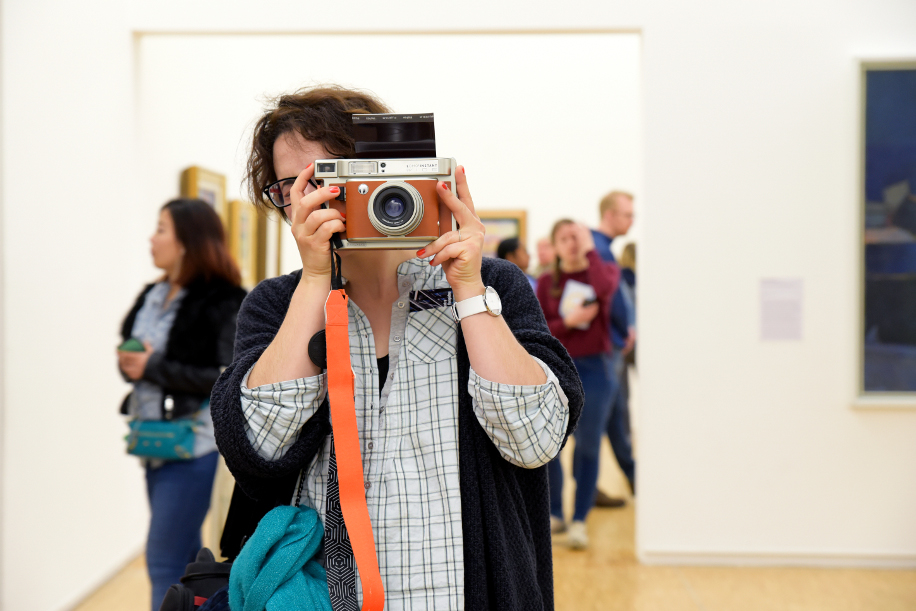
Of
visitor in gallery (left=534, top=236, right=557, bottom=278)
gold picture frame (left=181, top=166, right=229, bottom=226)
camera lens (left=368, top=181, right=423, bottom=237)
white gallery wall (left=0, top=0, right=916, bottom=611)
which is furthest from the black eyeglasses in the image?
visitor in gallery (left=534, top=236, right=557, bottom=278)

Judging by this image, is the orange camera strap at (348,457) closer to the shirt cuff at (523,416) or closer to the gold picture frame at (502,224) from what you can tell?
the shirt cuff at (523,416)

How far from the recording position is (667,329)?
3.18 metres

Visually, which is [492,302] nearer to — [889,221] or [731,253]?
[731,253]

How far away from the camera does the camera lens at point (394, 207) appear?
899 millimetres

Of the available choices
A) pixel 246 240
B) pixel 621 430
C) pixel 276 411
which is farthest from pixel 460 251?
pixel 621 430

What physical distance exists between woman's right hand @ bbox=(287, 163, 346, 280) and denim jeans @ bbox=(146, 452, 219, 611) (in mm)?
1454

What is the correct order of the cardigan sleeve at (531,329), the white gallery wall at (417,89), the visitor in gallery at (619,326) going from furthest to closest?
the visitor in gallery at (619,326) → the white gallery wall at (417,89) → the cardigan sleeve at (531,329)

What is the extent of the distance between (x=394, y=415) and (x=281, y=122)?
424mm

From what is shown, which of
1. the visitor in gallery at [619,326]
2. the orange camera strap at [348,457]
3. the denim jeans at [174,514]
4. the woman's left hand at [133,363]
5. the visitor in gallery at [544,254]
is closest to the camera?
the orange camera strap at [348,457]

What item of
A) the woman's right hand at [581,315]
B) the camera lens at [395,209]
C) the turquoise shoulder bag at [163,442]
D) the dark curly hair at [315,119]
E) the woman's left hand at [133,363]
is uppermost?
the dark curly hair at [315,119]

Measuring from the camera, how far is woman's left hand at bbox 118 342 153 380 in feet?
7.07

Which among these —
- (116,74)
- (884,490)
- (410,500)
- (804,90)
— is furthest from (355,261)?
(884,490)

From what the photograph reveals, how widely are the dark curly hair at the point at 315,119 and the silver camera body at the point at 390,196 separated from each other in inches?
3.0

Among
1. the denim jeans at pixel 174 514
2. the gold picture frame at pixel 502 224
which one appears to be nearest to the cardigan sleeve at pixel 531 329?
the denim jeans at pixel 174 514
